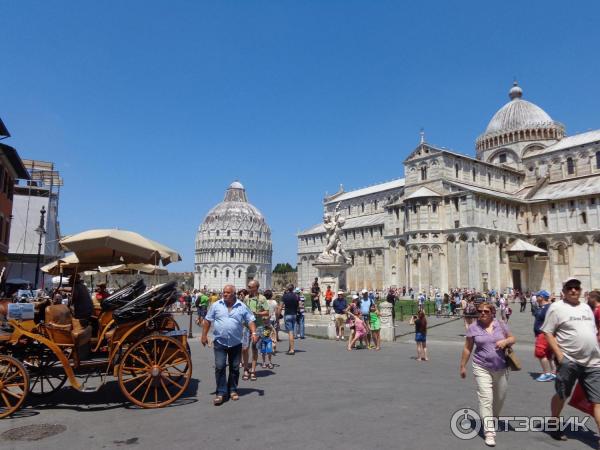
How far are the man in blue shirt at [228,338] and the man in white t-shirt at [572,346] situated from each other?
14.9 feet

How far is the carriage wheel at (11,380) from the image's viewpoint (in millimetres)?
5945

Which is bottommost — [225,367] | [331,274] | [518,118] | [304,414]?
[304,414]

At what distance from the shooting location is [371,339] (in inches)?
591

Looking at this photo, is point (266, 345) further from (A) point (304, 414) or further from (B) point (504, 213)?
(B) point (504, 213)

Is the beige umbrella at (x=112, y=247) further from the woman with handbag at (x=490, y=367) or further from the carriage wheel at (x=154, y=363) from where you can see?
the woman with handbag at (x=490, y=367)

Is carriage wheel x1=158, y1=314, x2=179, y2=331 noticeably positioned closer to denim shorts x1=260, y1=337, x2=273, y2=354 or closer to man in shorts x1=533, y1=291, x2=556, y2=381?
denim shorts x1=260, y1=337, x2=273, y2=354

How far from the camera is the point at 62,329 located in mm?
6512

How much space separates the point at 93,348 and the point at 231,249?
116 meters

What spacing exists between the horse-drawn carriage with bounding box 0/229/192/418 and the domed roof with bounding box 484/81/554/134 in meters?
66.0

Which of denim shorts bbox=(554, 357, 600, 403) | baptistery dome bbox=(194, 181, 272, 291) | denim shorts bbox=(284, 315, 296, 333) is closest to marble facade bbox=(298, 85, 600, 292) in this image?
denim shorts bbox=(284, 315, 296, 333)

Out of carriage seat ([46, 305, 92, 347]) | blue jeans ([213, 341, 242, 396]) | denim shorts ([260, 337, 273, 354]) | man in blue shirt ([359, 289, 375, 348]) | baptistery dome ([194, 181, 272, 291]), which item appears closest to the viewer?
carriage seat ([46, 305, 92, 347])

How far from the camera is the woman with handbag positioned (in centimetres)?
507

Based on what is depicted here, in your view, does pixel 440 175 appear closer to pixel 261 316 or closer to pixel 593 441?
pixel 261 316

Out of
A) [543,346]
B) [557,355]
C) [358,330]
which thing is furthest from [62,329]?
[358,330]
